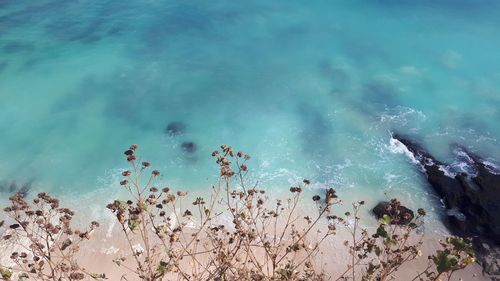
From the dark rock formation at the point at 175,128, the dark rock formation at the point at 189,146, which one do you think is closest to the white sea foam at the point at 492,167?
the dark rock formation at the point at 189,146

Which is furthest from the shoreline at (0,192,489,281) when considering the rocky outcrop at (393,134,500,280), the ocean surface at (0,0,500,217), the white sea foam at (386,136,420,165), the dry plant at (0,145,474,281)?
the white sea foam at (386,136,420,165)

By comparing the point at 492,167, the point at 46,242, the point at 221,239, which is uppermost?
the point at 46,242

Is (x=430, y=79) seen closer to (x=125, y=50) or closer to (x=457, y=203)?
(x=457, y=203)

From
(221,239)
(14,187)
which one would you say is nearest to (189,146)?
(14,187)

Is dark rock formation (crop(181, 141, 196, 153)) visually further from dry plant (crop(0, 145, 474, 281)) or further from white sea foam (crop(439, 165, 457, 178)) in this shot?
white sea foam (crop(439, 165, 457, 178))

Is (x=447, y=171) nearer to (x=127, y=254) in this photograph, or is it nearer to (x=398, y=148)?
(x=398, y=148)

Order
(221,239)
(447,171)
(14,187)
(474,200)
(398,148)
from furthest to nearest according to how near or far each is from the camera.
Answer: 1. (398,148)
2. (447,171)
3. (14,187)
4. (474,200)
5. (221,239)

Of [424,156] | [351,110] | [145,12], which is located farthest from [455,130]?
[145,12]
